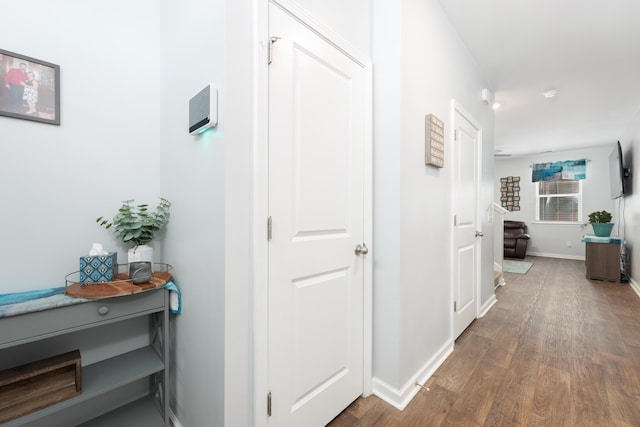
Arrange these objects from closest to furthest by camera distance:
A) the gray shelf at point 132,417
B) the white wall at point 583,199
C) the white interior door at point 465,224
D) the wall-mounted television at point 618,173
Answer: the gray shelf at point 132,417
the white interior door at point 465,224
the wall-mounted television at point 618,173
the white wall at point 583,199

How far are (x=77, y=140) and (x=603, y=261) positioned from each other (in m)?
6.83

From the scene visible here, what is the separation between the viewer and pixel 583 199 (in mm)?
6410

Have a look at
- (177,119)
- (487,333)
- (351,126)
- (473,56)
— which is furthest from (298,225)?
(473,56)

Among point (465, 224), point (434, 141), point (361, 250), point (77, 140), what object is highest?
point (434, 141)

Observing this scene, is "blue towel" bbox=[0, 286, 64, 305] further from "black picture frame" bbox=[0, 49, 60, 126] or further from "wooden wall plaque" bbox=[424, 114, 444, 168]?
"wooden wall plaque" bbox=[424, 114, 444, 168]

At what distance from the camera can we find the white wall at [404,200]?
63.4 inches

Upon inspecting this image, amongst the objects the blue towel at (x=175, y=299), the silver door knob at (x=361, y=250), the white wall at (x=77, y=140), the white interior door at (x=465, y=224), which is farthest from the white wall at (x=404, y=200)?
the white wall at (x=77, y=140)

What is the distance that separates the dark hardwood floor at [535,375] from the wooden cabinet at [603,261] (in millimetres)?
1447

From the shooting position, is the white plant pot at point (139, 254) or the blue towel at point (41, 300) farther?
the white plant pot at point (139, 254)

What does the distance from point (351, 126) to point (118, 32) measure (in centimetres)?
→ 138

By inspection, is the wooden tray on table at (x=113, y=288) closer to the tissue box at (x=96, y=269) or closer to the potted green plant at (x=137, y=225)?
the tissue box at (x=96, y=269)

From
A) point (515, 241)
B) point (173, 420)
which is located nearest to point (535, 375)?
point (173, 420)

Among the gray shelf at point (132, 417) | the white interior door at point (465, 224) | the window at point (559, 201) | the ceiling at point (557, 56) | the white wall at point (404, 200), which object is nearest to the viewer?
the gray shelf at point (132, 417)

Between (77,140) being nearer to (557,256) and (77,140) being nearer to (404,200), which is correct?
(404,200)
